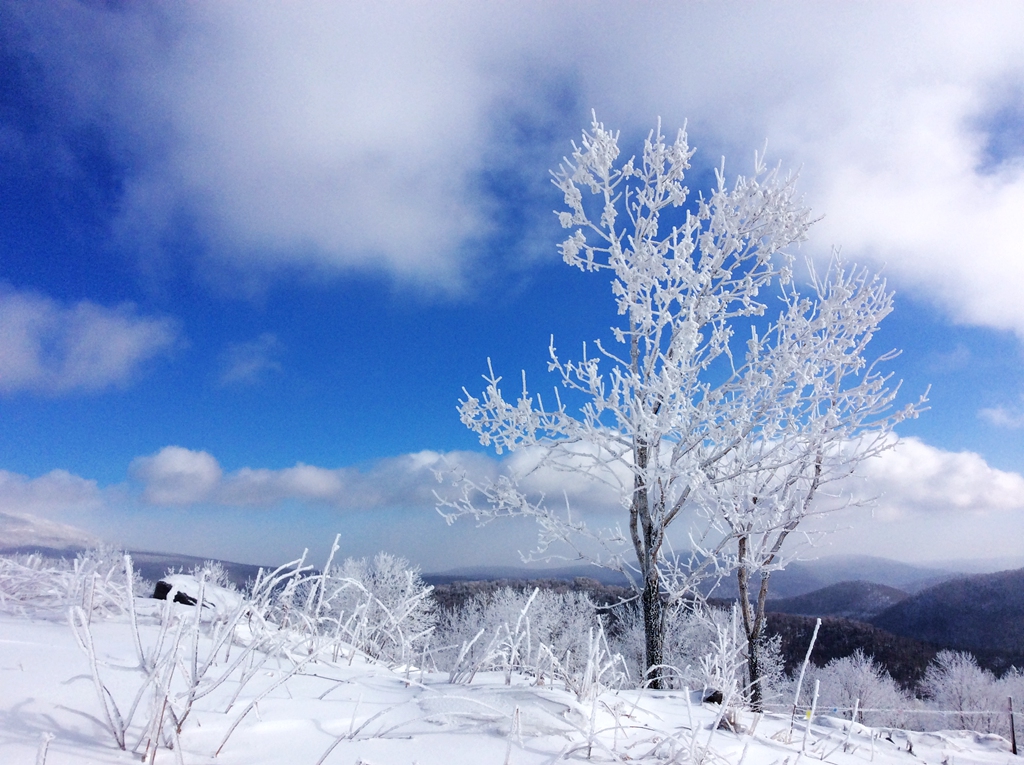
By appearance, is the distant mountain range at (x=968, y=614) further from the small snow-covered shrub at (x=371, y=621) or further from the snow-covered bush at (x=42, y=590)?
the snow-covered bush at (x=42, y=590)

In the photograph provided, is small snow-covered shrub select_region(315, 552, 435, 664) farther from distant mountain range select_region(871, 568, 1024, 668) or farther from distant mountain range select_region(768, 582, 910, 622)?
distant mountain range select_region(768, 582, 910, 622)

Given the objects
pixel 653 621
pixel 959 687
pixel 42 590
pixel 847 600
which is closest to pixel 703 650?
pixel 959 687

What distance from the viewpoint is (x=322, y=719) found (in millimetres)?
1702

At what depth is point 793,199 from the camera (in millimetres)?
6633

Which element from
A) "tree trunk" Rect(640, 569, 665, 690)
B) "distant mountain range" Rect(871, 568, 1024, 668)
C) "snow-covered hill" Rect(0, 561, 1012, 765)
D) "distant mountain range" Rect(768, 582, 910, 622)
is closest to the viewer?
"snow-covered hill" Rect(0, 561, 1012, 765)

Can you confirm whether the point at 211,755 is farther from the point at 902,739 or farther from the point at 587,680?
the point at 902,739

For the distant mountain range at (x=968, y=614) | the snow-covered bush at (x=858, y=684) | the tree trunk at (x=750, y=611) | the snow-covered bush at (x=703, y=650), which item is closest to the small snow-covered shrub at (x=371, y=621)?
the snow-covered bush at (x=703, y=650)

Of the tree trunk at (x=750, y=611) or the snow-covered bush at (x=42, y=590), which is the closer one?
the snow-covered bush at (x=42, y=590)

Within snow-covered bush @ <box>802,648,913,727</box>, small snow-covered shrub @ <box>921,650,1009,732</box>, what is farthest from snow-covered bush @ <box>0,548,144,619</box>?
small snow-covered shrub @ <box>921,650,1009,732</box>

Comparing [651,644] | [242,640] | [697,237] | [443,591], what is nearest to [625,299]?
[697,237]

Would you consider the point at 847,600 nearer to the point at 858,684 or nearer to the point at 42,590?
the point at 858,684

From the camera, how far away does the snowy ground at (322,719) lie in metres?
1.38

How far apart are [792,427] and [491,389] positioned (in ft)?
11.6

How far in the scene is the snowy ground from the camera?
1.38 metres
